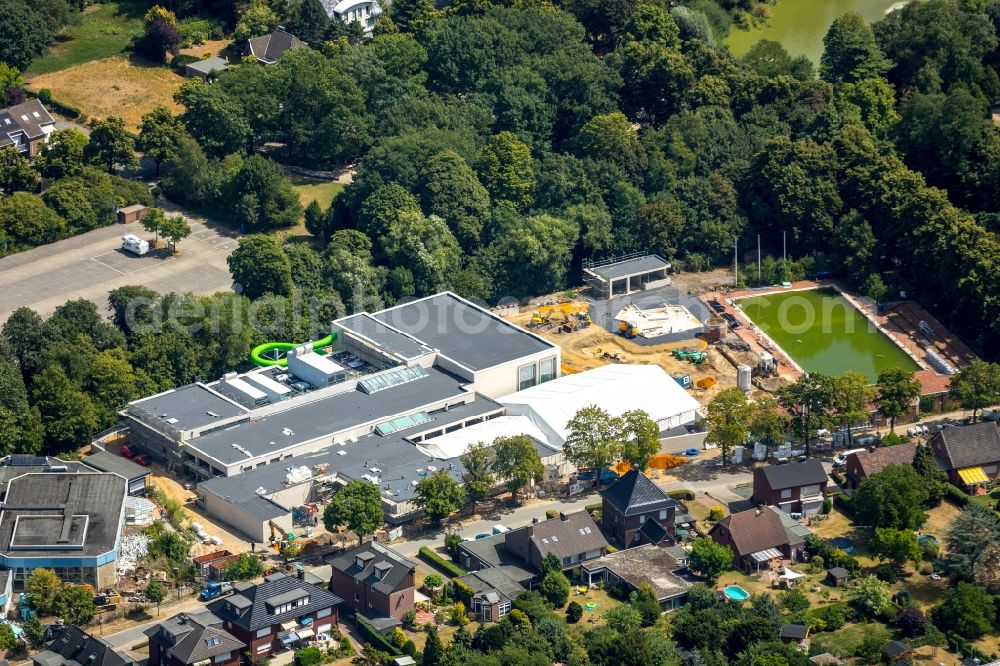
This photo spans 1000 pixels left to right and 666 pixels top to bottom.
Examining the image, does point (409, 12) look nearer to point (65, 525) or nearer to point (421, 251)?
point (421, 251)

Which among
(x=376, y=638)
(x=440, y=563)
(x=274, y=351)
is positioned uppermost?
(x=274, y=351)

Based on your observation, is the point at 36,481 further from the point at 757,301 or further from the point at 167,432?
the point at 757,301

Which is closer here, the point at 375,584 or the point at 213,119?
the point at 375,584

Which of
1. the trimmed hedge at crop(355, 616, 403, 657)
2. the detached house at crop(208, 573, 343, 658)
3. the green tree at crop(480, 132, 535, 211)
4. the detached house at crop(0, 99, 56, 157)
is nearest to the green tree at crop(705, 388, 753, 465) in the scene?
the trimmed hedge at crop(355, 616, 403, 657)

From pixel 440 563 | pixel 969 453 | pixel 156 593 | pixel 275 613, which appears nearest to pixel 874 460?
pixel 969 453

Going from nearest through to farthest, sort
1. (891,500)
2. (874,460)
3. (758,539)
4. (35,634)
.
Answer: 1. (35,634)
2. (758,539)
3. (891,500)
4. (874,460)

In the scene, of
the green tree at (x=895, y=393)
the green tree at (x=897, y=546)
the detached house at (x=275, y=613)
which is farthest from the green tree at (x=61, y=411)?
the green tree at (x=895, y=393)
